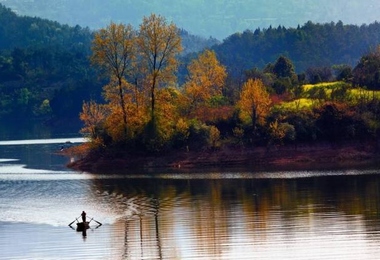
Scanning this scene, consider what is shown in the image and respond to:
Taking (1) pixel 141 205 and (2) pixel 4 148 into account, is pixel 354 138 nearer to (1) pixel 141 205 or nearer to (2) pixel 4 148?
(1) pixel 141 205

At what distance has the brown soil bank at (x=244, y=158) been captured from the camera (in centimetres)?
8675

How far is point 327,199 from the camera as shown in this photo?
197 feet

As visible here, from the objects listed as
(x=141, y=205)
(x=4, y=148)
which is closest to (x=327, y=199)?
(x=141, y=205)

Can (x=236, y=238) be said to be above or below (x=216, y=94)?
below

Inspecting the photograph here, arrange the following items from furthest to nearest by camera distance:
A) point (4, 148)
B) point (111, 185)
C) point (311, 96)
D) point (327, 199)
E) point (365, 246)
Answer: point (4, 148), point (311, 96), point (111, 185), point (327, 199), point (365, 246)

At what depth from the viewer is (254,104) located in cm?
9206

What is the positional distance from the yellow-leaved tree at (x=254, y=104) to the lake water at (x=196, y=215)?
13.0 metres

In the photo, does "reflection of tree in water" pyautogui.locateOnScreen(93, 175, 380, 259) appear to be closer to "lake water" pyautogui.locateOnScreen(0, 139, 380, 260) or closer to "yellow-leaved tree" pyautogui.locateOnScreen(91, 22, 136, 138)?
"lake water" pyautogui.locateOnScreen(0, 139, 380, 260)

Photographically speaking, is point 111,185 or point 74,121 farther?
point 74,121

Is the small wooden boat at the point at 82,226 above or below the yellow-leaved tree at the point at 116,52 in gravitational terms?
below

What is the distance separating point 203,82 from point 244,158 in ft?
42.9

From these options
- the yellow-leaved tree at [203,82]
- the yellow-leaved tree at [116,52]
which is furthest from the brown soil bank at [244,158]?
the yellow-leaved tree at [203,82]

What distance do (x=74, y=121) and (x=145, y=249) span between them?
15475 cm

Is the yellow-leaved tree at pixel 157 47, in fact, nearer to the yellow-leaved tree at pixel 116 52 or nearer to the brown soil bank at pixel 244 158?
the yellow-leaved tree at pixel 116 52
